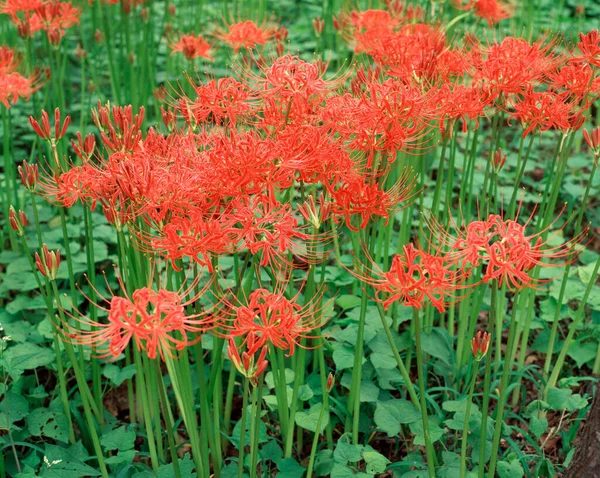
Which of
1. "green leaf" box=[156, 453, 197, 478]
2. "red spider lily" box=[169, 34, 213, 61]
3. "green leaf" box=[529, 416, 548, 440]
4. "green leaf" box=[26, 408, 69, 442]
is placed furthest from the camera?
"red spider lily" box=[169, 34, 213, 61]

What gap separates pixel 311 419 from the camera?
2.14m

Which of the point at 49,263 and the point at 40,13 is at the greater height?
the point at 40,13

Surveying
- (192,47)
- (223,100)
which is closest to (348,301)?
(223,100)

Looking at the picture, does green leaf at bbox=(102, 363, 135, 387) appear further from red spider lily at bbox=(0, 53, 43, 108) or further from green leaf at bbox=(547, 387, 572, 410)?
green leaf at bbox=(547, 387, 572, 410)

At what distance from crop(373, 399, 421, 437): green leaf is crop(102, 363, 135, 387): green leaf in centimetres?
84

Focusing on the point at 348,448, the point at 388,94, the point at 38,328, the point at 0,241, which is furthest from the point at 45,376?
the point at 388,94

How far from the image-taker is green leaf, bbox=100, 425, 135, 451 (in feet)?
6.95

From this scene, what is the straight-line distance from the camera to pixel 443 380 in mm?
2676

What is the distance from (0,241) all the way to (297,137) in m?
2.06

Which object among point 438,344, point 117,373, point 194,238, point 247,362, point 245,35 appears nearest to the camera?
point 247,362

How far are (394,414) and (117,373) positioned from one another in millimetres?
953

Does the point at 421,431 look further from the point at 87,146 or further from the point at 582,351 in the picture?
the point at 87,146

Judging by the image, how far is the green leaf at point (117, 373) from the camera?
2.37 m

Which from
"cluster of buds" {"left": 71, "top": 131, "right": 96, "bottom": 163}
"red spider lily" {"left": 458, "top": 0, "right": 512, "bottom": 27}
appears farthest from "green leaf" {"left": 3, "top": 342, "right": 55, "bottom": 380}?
"red spider lily" {"left": 458, "top": 0, "right": 512, "bottom": 27}
